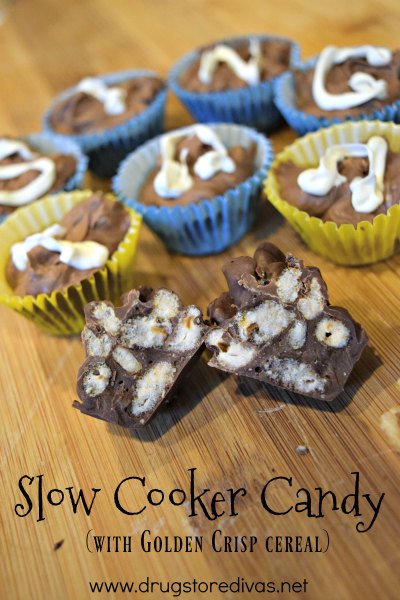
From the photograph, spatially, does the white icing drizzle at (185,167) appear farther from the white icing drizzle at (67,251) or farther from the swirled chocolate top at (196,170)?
the white icing drizzle at (67,251)

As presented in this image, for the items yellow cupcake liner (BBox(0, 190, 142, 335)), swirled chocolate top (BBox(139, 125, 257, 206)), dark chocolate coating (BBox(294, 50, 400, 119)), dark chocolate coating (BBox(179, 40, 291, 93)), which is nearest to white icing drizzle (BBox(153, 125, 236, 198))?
swirled chocolate top (BBox(139, 125, 257, 206))

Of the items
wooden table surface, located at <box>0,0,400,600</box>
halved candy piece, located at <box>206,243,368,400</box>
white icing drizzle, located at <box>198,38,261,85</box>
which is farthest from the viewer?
white icing drizzle, located at <box>198,38,261,85</box>

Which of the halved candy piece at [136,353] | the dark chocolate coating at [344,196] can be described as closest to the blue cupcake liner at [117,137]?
the dark chocolate coating at [344,196]

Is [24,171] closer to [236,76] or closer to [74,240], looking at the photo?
[74,240]

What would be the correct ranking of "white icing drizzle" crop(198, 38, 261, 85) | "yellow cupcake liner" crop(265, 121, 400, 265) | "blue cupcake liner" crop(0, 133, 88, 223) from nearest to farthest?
"yellow cupcake liner" crop(265, 121, 400, 265)
"blue cupcake liner" crop(0, 133, 88, 223)
"white icing drizzle" crop(198, 38, 261, 85)

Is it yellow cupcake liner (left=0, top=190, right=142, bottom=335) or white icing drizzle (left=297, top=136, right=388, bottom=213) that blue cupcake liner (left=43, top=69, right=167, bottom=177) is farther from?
white icing drizzle (left=297, top=136, right=388, bottom=213)

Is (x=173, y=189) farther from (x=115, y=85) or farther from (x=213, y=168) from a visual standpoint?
(x=115, y=85)
